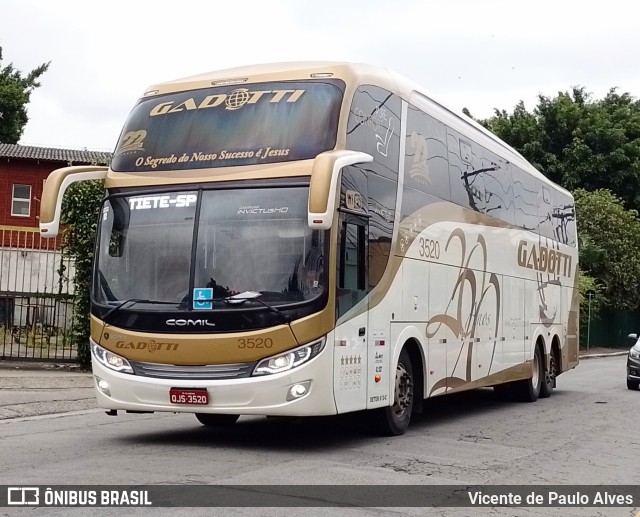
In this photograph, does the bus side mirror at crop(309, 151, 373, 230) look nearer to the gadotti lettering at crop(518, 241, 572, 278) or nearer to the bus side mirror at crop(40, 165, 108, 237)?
the bus side mirror at crop(40, 165, 108, 237)

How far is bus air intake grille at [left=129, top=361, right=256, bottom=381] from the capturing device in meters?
10.0

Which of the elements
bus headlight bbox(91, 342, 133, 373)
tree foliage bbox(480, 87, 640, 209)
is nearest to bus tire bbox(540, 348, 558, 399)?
bus headlight bbox(91, 342, 133, 373)

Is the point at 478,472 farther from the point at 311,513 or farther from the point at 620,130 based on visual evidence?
the point at 620,130

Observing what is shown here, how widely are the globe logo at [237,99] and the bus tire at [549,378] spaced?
10.5 meters

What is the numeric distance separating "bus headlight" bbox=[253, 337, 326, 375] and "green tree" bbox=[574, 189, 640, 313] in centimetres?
3703

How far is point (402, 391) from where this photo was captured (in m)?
12.1

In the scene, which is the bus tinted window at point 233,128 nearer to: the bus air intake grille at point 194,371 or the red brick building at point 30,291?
the bus air intake grille at point 194,371

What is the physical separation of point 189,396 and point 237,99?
331cm

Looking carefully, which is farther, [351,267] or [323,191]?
[351,267]

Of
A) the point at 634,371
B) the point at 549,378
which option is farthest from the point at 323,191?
the point at 634,371

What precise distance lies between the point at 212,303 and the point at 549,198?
11761 millimetres

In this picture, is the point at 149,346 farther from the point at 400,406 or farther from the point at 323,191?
the point at 400,406

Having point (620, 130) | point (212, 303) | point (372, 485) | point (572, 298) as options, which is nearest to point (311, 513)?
point (372, 485)

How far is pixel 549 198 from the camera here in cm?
2025
